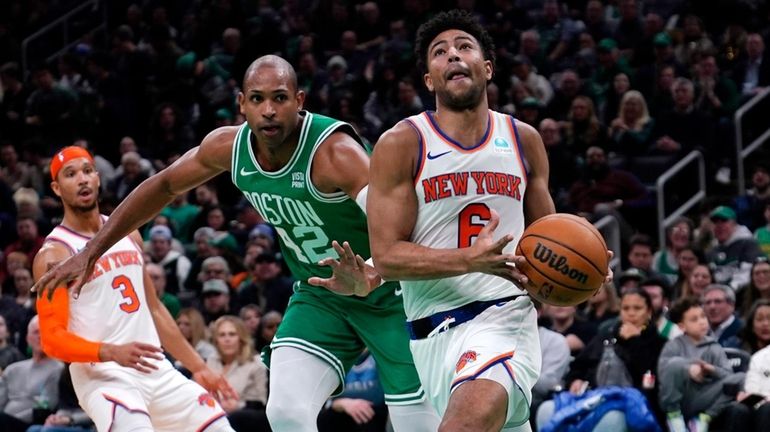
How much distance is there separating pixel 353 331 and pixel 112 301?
67.1 inches

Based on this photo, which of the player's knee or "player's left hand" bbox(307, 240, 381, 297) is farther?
the player's knee

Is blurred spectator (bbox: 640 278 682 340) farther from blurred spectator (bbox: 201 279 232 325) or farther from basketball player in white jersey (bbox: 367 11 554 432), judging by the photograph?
basketball player in white jersey (bbox: 367 11 554 432)

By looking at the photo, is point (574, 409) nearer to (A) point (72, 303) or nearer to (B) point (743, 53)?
(A) point (72, 303)

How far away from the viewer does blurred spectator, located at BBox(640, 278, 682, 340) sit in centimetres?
1034

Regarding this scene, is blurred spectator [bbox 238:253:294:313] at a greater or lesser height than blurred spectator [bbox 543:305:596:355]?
greater

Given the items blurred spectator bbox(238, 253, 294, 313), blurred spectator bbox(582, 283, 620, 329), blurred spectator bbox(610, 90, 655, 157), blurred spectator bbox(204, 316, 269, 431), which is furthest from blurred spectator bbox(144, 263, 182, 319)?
blurred spectator bbox(610, 90, 655, 157)

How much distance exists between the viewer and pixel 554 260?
5.20 meters

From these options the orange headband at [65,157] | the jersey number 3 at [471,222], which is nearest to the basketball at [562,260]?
the jersey number 3 at [471,222]

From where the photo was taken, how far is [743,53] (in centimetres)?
1552

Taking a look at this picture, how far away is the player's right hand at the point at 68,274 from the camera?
6.75m

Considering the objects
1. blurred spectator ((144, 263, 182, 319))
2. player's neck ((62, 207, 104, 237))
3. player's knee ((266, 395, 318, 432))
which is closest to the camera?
player's knee ((266, 395, 318, 432))

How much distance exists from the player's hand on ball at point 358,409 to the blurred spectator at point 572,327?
1704 mm

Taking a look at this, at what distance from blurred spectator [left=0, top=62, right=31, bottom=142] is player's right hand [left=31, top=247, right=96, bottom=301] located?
459 inches

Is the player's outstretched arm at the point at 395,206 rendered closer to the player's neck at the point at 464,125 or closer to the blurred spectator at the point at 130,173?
Answer: the player's neck at the point at 464,125
